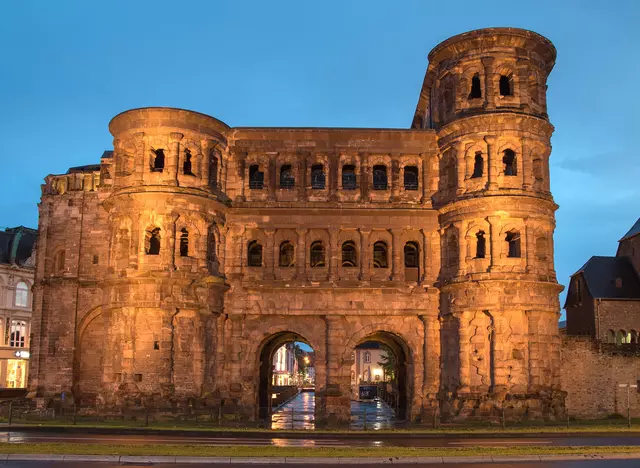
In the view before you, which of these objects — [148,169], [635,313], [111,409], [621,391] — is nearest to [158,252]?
[148,169]

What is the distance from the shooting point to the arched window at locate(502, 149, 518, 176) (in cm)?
4133

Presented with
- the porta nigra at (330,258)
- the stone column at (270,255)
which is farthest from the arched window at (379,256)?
the stone column at (270,255)

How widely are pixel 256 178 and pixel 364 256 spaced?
321 inches

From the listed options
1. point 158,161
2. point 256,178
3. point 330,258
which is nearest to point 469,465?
point 330,258

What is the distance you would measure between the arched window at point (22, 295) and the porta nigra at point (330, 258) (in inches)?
1418

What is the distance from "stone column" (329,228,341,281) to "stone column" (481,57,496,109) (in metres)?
11.0

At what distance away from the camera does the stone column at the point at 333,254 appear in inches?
1673

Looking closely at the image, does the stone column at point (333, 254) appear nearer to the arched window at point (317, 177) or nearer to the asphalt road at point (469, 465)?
the arched window at point (317, 177)

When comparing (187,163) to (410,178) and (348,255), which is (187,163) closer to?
(348,255)

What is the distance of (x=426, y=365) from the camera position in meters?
41.8

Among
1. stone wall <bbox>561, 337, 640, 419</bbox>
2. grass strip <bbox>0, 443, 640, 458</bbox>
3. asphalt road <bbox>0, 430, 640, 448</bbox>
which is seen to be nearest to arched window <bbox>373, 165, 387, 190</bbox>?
stone wall <bbox>561, 337, 640, 419</bbox>

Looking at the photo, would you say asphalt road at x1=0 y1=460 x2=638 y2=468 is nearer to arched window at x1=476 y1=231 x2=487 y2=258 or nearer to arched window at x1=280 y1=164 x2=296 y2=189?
arched window at x1=476 y1=231 x2=487 y2=258

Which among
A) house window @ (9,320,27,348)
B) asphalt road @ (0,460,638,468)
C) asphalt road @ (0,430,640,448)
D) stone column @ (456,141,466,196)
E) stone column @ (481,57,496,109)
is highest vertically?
stone column @ (481,57,496,109)

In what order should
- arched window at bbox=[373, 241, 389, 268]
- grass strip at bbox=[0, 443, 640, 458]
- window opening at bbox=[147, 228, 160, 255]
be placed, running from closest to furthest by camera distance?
grass strip at bbox=[0, 443, 640, 458]
window opening at bbox=[147, 228, 160, 255]
arched window at bbox=[373, 241, 389, 268]
